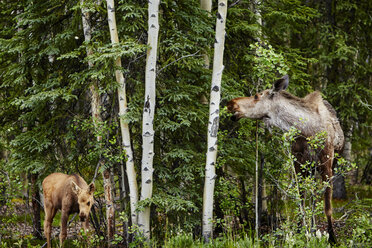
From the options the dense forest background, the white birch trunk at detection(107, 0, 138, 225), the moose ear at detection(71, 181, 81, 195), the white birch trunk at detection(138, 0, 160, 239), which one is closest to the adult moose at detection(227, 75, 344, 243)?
the dense forest background

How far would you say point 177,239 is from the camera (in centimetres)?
737

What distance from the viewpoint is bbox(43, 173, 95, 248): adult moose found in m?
6.94

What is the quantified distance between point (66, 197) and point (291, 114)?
4.41 m

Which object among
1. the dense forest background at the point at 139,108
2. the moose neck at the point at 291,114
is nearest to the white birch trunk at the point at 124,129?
the dense forest background at the point at 139,108

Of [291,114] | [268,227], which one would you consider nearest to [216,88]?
[291,114]

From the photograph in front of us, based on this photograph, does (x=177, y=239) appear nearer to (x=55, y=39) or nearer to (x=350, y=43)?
(x=55, y=39)

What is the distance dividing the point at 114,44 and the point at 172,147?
8.18 ft

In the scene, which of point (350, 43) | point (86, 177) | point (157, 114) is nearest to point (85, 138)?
point (86, 177)

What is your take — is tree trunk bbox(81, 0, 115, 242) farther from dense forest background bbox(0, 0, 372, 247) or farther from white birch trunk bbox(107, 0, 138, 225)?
white birch trunk bbox(107, 0, 138, 225)

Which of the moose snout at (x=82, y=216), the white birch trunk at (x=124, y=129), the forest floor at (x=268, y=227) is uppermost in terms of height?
the white birch trunk at (x=124, y=129)

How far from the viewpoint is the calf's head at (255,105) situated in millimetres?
7871

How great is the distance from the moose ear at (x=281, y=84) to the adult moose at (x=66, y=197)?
12.4ft

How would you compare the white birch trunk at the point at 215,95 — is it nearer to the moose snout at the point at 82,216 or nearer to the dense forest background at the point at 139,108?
the dense forest background at the point at 139,108

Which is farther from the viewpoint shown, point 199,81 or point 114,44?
point 199,81
